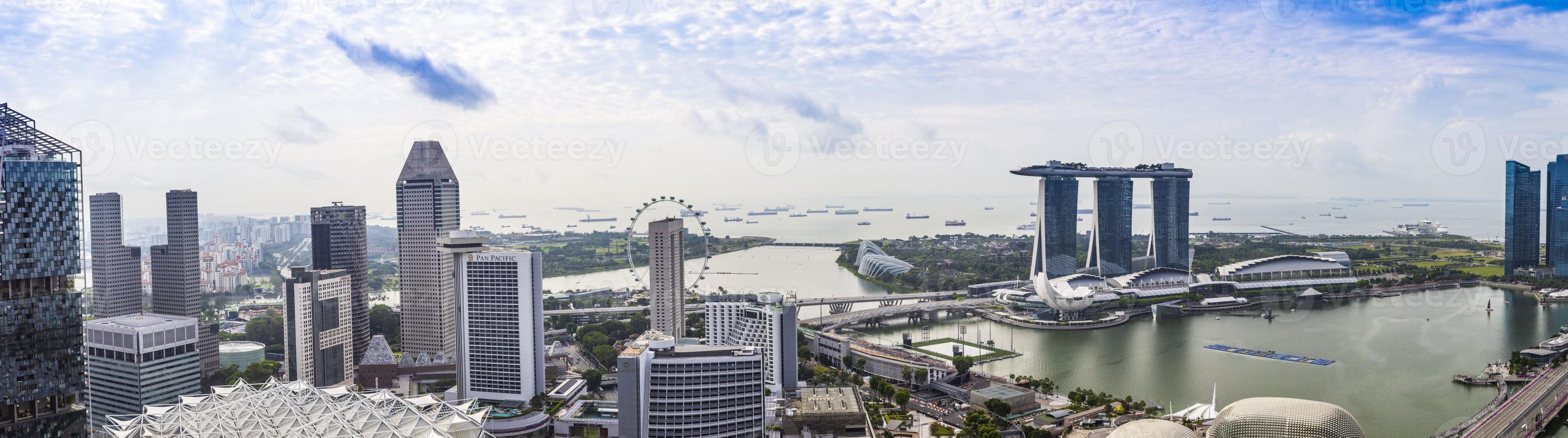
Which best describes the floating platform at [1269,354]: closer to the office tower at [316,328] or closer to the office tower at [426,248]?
the office tower at [426,248]

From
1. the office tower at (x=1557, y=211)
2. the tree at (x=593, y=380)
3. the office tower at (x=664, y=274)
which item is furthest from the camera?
the office tower at (x=1557, y=211)

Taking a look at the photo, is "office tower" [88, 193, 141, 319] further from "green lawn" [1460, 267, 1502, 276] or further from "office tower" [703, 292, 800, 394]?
"green lawn" [1460, 267, 1502, 276]

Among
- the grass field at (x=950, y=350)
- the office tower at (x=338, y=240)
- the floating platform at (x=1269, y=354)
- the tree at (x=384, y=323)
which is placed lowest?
the grass field at (x=950, y=350)

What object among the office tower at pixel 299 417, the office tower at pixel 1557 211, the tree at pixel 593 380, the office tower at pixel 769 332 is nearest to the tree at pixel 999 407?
the office tower at pixel 769 332

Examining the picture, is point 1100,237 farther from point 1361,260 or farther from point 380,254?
point 380,254

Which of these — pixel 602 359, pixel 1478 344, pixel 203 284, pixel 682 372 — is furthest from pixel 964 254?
pixel 682 372

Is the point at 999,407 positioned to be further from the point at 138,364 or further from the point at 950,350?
the point at 138,364

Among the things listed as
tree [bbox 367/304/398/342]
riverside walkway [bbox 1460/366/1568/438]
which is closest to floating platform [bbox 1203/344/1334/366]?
riverside walkway [bbox 1460/366/1568/438]

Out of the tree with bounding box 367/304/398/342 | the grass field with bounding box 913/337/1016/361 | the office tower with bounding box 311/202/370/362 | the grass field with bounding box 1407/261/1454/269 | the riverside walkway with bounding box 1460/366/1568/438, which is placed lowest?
the grass field with bounding box 913/337/1016/361
